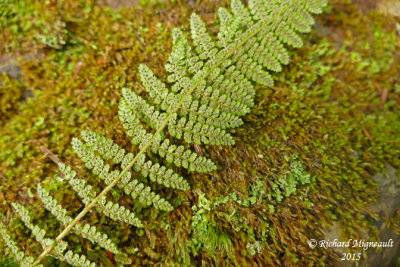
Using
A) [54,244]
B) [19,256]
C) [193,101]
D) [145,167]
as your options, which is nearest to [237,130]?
[193,101]

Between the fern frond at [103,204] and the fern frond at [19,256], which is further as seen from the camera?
the fern frond at [103,204]

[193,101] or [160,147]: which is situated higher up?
[193,101]

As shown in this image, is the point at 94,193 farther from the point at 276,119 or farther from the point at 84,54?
the point at 276,119

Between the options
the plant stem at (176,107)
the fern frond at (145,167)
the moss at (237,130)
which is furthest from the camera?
the moss at (237,130)

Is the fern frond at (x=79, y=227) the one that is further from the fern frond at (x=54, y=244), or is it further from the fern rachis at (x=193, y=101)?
the fern frond at (x=54, y=244)

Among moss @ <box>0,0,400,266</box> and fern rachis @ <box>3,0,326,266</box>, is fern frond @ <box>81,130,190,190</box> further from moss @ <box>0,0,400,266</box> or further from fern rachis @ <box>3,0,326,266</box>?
moss @ <box>0,0,400,266</box>

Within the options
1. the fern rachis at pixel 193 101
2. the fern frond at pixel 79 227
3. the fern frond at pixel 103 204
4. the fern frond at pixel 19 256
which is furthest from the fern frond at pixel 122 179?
the fern frond at pixel 19 256

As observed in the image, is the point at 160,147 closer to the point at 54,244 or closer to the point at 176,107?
the point at 176,107
